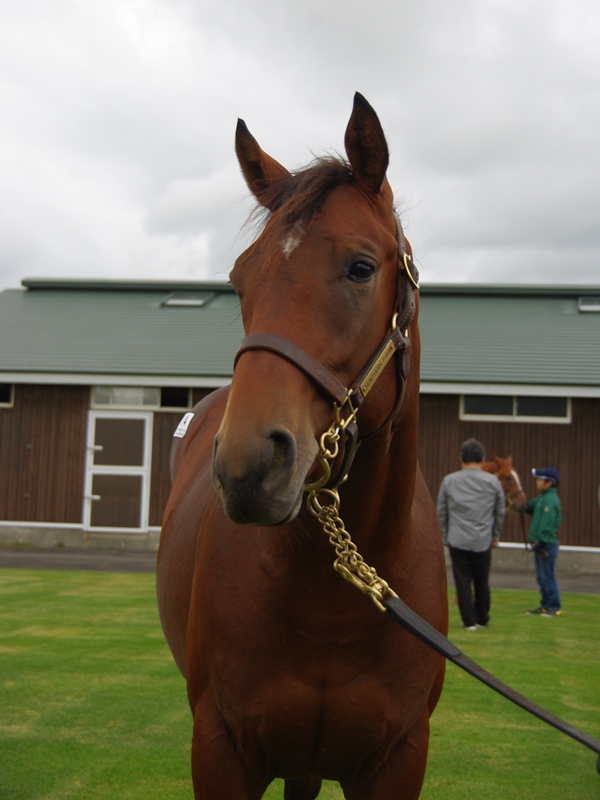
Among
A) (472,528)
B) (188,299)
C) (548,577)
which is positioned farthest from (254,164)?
(188,299)

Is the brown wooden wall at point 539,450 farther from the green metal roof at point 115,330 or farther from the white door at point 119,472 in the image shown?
the white door at point 119,472

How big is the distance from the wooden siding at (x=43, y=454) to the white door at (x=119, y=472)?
0.26 m

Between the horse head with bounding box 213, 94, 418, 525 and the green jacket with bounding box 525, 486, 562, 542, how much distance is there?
28.4ft

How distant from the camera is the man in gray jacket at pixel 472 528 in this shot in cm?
957

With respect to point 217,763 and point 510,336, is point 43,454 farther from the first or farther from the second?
point 217,763

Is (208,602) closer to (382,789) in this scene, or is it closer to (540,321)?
(382,789)

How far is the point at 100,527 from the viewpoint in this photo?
17.5 meters

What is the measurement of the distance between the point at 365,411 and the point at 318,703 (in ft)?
2.97

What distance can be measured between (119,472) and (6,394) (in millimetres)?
3058

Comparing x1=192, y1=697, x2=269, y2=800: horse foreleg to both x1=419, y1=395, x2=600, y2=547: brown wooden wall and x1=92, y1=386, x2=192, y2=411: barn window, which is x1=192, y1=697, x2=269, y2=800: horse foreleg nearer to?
x1=419, y1=395, x2=600, y2=547: brown wooden wall

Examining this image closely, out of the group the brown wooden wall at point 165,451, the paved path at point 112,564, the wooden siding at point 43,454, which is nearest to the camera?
the paved path at point 112,564

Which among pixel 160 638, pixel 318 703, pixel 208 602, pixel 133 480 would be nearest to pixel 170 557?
pixel 208 602

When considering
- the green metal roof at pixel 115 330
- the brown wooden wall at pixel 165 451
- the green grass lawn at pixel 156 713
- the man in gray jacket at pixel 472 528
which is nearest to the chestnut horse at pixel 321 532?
the green grass lawn at pixel 156 713

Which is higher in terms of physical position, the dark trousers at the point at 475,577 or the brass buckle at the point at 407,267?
the brass buckle at the point at 407,267
